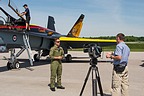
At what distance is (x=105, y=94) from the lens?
23.3ft

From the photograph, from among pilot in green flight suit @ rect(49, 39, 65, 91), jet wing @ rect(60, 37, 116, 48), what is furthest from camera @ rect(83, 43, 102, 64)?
jet wing @ rect(60, 37, 116, 48)

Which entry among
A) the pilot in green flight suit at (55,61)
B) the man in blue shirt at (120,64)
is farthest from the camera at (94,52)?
the pilot in green flight suit at (55,61)

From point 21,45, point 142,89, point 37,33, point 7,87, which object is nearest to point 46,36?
point 37,33

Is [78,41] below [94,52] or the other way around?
the other way around

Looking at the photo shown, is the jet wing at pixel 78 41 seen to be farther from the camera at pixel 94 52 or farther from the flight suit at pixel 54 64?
the camera at pixel 94 52

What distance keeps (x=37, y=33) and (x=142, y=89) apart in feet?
26.7

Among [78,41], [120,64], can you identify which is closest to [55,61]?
[120,64]

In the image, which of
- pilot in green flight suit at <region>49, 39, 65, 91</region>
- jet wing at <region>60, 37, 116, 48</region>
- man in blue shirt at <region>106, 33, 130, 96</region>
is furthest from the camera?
jet wing at <region>60, 37, 116, 48</region>

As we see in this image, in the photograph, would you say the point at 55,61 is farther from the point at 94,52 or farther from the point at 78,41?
the point at 78,41

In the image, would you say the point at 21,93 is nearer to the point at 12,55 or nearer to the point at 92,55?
the point at 92,55

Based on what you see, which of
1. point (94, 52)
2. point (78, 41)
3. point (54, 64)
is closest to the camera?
point (94, 52)

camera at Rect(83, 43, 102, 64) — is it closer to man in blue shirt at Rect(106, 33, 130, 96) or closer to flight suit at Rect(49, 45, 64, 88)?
man in blue shirt at Rect(106, 33, 130, 96)

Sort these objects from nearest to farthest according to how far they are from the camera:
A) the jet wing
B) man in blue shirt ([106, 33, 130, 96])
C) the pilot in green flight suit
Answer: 1. man in blue shirt ([106, 33, 130, 96])
2. the pilot in green flight suit
3. the jet wing

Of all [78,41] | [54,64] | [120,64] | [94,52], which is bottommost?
[54,64]
